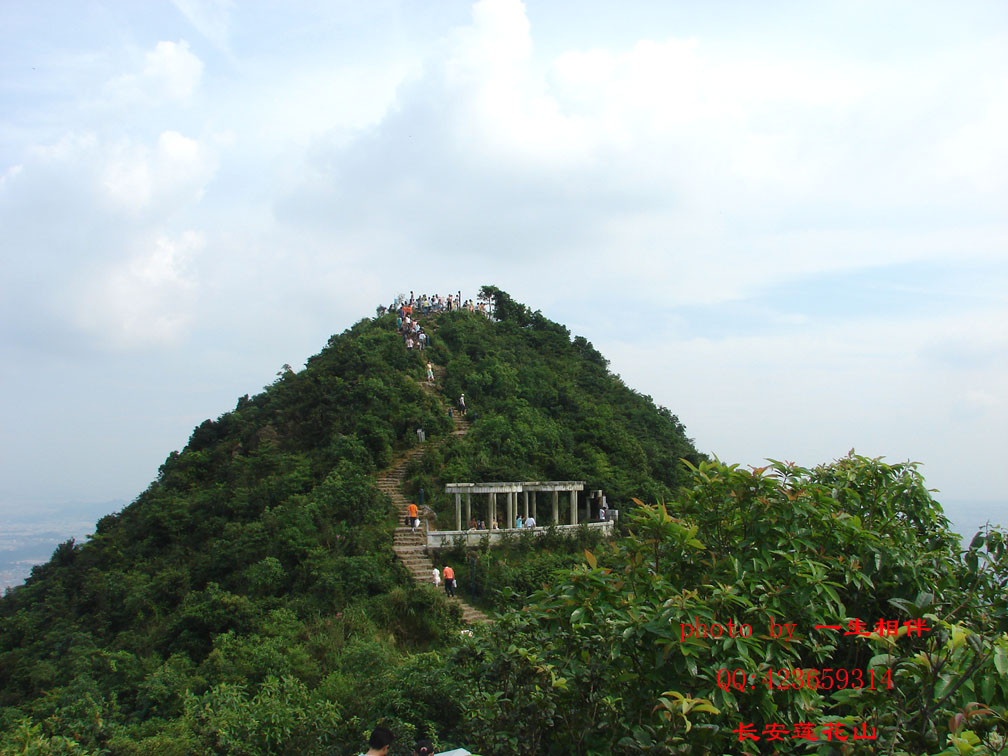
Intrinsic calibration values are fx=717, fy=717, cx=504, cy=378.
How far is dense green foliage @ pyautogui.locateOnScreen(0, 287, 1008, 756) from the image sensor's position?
4457 mm

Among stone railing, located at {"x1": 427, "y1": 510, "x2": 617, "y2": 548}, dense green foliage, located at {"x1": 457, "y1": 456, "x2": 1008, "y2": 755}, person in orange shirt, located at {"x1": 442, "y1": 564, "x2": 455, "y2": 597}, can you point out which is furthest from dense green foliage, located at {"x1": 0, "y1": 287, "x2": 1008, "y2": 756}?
person in orange shirt, located at {"x1": 442, "y1": 564, "x2": 455, "y2": 597}

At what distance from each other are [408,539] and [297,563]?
10.0 feet

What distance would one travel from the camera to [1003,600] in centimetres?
536

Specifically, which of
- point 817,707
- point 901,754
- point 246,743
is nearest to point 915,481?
point 817,707

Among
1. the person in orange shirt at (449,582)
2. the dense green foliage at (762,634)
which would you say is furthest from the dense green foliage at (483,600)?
the person in orange shirt at (449,582)

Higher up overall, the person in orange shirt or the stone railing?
the stone railing

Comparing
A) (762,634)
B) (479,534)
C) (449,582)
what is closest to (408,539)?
(479,534)

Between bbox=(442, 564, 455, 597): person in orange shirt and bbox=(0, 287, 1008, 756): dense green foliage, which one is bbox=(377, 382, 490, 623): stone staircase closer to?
bbox=(442, 564, 455, 597): person in orange shirt

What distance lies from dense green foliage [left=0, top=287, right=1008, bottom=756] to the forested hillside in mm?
77

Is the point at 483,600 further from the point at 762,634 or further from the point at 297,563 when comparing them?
the point at 762,634

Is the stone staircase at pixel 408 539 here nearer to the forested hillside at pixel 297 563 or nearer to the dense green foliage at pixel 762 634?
the forested hillside at pixel 297 563

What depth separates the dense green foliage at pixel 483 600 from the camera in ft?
14.6

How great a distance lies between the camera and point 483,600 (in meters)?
17.6

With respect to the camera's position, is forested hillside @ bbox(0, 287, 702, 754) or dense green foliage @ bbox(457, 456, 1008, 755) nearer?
dense green foliage @ bbox(457, 456, 1008, 755)
